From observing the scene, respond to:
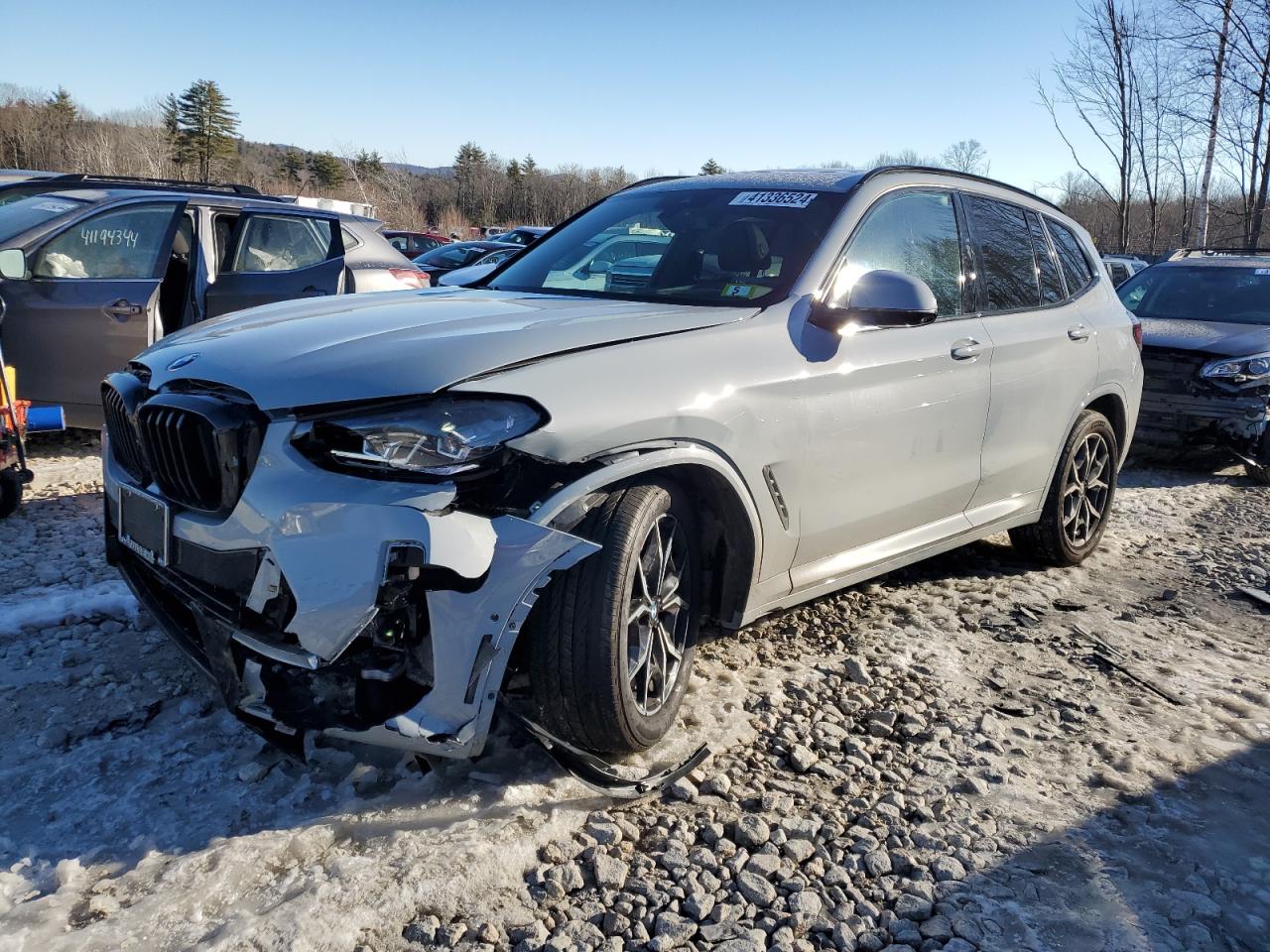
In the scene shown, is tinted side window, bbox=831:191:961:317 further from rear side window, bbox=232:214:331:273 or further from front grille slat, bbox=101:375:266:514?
rear side window, bbox=232:214:331:273

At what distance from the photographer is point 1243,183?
2036 centimetres

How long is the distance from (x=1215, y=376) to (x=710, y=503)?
19.9 feet

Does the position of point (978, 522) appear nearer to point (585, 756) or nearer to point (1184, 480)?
point (585, 756)

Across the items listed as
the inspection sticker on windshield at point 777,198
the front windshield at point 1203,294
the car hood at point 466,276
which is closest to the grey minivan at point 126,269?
the car hood at point 466,276

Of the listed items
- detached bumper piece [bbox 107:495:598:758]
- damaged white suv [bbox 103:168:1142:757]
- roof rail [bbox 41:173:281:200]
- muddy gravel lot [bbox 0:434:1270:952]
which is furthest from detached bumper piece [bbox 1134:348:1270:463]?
roof rail [bbox 41:173:281:200]

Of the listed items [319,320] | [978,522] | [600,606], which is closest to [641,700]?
[600,606]

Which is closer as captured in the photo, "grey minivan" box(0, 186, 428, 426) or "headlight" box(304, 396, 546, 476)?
"headlight" box(304, 396, 546, 476)

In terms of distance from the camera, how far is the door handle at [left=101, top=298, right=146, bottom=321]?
5.79m

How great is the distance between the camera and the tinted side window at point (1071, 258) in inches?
189

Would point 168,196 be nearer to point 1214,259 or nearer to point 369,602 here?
point 369,602

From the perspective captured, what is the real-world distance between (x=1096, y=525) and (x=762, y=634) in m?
2.36

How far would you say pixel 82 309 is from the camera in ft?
18.8

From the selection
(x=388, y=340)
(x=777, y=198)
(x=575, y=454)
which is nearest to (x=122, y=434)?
(x=388, y=340)

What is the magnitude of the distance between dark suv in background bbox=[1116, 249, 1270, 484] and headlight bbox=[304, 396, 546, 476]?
6757mm
